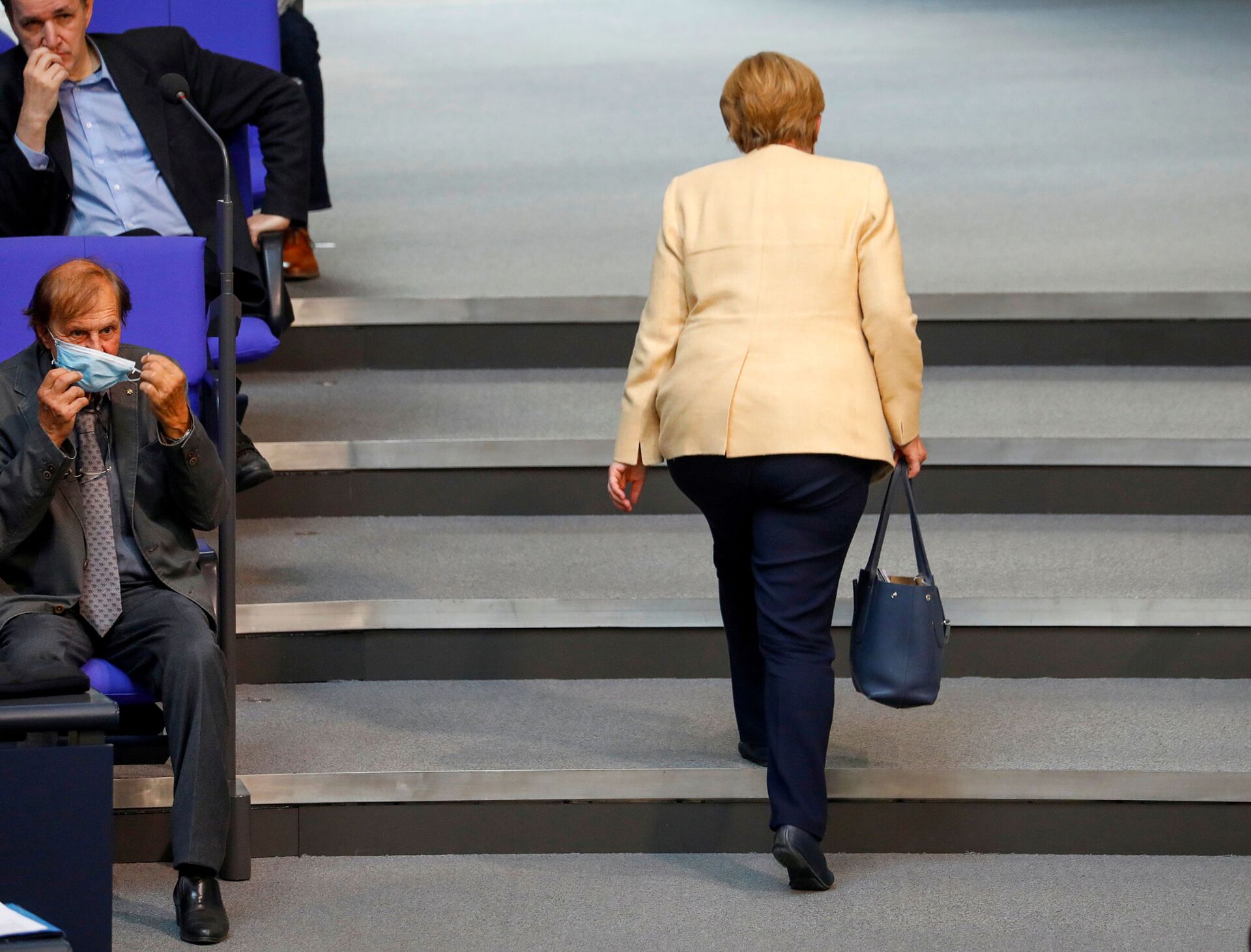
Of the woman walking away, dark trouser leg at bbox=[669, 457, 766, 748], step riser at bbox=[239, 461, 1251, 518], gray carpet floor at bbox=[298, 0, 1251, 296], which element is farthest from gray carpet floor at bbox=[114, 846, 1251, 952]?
gray carpet floor at bbox=[298, 0, 1251, 296]

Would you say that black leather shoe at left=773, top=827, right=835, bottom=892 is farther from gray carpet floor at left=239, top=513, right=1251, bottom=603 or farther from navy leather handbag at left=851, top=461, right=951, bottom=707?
gray carpet floor at left=239, top=513, right=1251, bottom=603

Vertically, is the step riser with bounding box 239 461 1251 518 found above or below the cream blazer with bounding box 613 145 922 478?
below

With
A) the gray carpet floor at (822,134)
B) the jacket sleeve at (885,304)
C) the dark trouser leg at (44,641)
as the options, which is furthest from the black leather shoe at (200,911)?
the gray carpet floor at (822,134)

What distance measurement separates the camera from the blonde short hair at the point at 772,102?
235 centimetres

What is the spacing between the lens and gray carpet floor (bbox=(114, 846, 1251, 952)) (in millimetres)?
2377

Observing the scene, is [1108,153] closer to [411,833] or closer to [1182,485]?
[1182,485]

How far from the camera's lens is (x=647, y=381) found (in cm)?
249

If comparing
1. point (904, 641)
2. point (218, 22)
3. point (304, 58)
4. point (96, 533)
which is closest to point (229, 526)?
point (96, 533)

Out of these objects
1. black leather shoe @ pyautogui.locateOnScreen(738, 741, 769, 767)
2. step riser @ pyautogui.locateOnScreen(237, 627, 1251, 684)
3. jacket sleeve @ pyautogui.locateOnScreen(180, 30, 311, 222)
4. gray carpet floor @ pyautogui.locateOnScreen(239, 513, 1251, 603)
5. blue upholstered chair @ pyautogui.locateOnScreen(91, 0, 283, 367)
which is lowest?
black leather shoe @ pyautogui.locateOnScreen(738, 741, 769, 767)

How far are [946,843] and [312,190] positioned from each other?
8.16 feet

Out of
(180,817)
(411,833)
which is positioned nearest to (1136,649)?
(411,833)

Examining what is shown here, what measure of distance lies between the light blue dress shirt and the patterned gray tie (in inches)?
31.5

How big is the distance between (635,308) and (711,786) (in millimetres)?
1411

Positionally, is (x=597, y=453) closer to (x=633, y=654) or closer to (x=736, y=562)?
(x=633, y=654)
